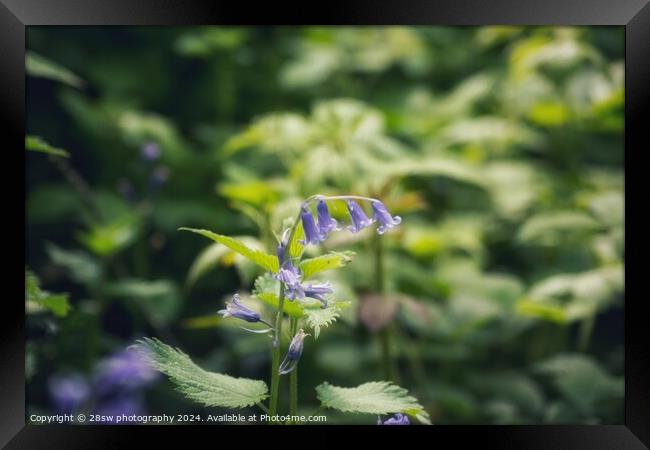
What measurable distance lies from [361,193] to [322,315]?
1.00m

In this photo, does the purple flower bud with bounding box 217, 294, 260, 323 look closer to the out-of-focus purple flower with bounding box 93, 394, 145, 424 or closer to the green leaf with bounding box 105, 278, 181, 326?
the out-of-focus purple flower with bounding box 93, 394, 145, 424

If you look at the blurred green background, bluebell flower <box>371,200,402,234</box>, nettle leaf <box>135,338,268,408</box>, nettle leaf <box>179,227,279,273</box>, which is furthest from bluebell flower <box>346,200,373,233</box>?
the blurred green background

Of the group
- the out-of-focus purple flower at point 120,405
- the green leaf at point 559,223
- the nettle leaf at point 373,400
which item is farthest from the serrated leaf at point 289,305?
the green leaf at point 559,223

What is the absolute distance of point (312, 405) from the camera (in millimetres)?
2434

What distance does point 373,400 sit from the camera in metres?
1.10

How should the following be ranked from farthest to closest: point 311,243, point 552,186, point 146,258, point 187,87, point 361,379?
point 187,87 < point 146,258 < point 552,186 < point 361,379 < point 311,243

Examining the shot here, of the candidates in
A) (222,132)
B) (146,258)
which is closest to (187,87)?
(222,132)

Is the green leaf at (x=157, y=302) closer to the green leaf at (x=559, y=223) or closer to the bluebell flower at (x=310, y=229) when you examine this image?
the green leaf at (x=559, y=223)

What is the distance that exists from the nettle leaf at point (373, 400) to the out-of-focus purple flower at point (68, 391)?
0.88 meters

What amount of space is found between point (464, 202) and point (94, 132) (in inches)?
53.6

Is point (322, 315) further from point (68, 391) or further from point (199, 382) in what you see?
point (68, 391)

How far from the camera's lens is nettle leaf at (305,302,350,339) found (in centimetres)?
103

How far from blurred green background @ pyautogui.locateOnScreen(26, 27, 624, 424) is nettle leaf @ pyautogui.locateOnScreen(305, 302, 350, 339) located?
534 millimetres

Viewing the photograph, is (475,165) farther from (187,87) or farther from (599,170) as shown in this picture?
(187,87)
